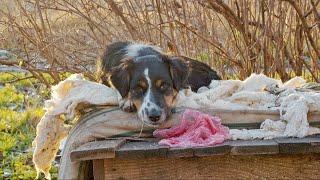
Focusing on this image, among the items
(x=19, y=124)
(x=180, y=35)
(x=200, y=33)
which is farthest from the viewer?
(x=19, y=124)

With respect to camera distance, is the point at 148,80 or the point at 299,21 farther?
the point at 299,21

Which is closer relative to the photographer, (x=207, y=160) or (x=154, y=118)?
(x=207, y=160)

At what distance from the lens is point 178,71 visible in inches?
185

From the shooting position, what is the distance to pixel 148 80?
4.43m

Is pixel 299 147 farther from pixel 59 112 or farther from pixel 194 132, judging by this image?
pixel 59 112

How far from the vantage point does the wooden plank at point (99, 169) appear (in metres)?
3.86

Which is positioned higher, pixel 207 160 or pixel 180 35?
pixel 180 35

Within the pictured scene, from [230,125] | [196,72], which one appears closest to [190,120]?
[230,125]

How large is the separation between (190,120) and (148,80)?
0.47 m

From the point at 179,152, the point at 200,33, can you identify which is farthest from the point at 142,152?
the point at 200,33

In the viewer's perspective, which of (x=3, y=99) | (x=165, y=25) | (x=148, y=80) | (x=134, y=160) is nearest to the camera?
(x=134, y=160)

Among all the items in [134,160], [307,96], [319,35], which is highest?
[319,35]

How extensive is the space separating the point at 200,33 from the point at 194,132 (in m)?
2.59

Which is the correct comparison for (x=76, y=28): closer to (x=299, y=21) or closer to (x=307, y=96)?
(x=299, y=21)
